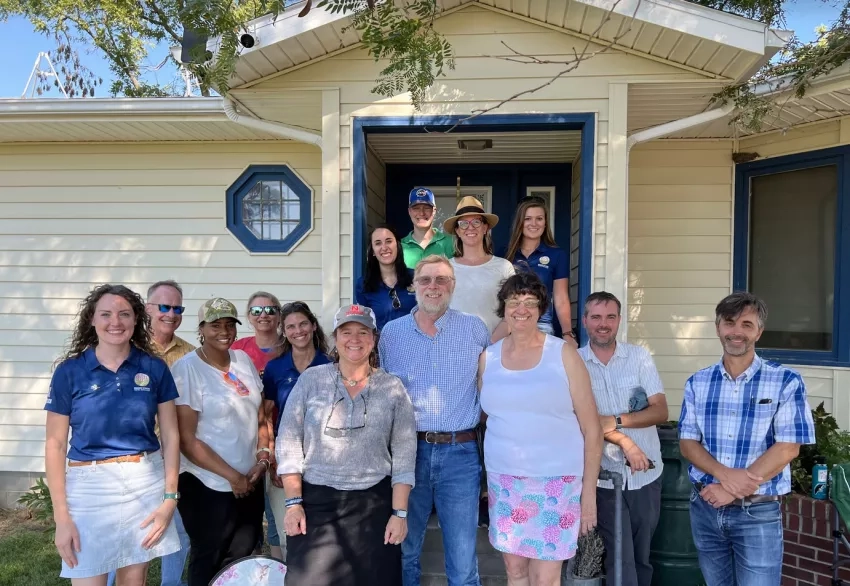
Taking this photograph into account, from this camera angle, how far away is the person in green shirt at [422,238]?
11.2ft

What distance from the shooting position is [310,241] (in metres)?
5.05

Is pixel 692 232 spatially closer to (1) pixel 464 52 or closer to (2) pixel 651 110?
(2) pixel 651 110

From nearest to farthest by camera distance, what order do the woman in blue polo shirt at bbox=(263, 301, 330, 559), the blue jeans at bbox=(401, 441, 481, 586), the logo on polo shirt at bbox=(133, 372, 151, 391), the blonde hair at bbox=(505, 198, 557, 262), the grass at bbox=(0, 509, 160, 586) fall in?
the logo on polo shirt at bbox=(133, 372, 151, 391) → the blue jeans at bbox=(401, 441, 481, 586) → the woman in blue polo shirt at bbox=(263, 301, 330, 559) → the blonde hair at bbox=(505, 198, 557, 262) → the grass at bbox=(0, 509, 160, 586)

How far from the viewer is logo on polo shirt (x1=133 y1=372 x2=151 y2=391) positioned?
7.55ft

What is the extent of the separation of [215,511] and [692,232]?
4.24 meters

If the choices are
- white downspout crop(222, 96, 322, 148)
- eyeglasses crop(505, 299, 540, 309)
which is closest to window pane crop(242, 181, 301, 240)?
white downspout crop(222, 96, 322, 148)

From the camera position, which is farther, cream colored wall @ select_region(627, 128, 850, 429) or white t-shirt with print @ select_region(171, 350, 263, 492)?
cream colored wall @ select_region(627, 128, 850, 429)

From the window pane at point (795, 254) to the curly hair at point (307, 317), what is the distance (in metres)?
3.77

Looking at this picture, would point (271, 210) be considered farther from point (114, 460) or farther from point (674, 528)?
point (674, 528)

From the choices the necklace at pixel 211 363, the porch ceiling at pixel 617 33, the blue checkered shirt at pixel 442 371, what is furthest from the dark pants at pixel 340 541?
the porch ceiling at pixel 617 33

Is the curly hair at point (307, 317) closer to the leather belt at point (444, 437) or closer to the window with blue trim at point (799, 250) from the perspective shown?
the leather belt at point (444, 437)

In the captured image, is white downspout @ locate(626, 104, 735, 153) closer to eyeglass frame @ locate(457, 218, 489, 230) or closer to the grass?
eyeglass frame @ locate(457, 218, 489, 230)

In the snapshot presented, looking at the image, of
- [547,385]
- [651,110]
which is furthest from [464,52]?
[547,385]

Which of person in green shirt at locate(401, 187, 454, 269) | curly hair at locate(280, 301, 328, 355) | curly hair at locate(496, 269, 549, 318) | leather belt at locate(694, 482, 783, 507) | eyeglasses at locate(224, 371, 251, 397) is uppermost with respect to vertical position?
person in green shirt at locate(401, 187, 454, 269)
